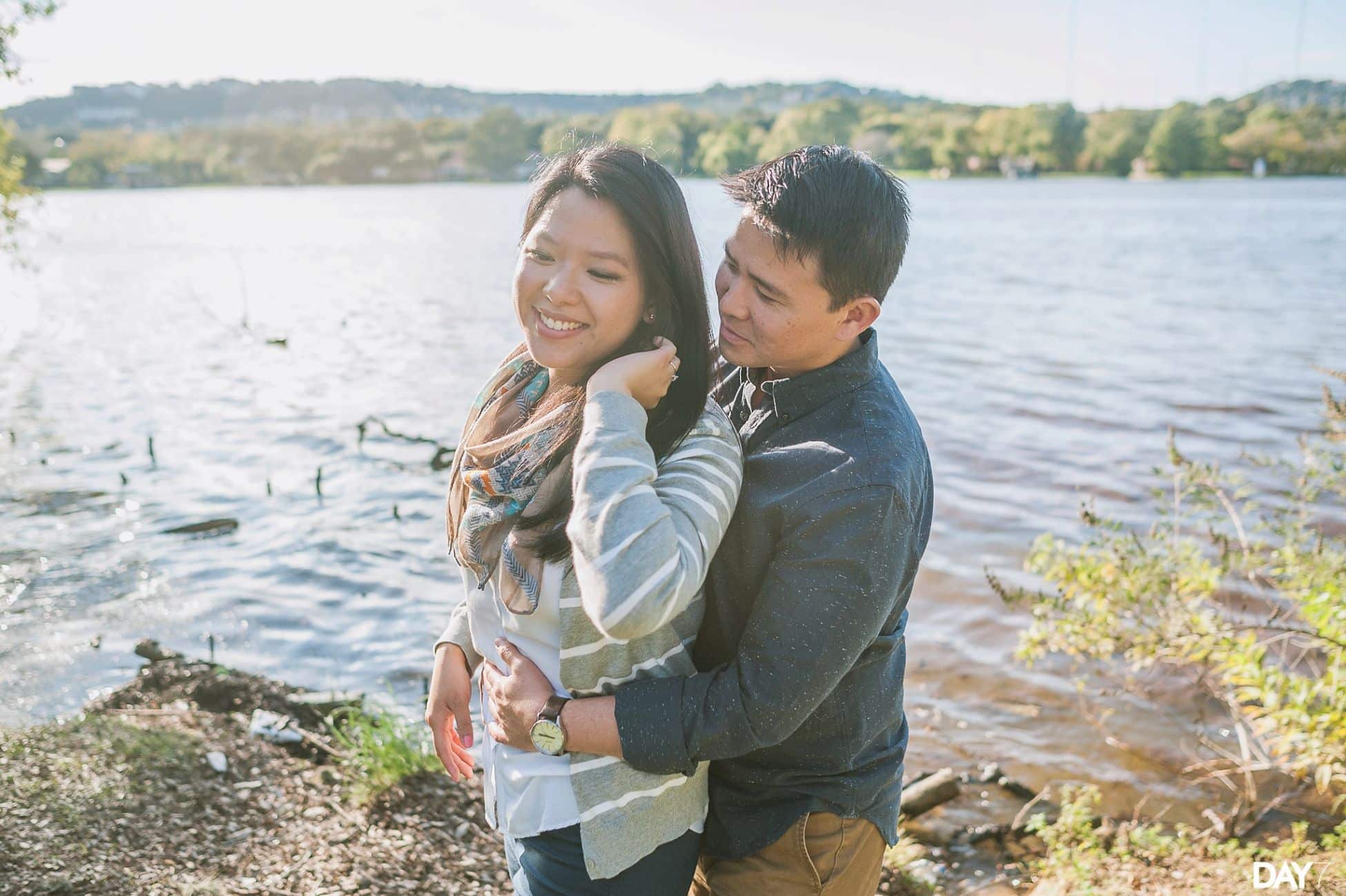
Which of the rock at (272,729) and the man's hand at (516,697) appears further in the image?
the rock at (272,729)

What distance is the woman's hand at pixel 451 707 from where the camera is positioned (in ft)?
8.67

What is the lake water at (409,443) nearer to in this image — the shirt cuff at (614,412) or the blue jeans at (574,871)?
the shirt cuff at (614,412)

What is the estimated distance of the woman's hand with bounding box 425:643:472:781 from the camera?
2.64 metres

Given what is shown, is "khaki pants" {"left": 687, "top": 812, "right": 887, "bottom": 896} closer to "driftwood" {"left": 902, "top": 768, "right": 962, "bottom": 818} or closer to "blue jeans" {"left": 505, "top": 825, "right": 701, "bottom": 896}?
"blue jeans" {"left": 505, "top": 825, "right": 701, "bottom": 896}

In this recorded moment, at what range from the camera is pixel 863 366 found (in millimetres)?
2299

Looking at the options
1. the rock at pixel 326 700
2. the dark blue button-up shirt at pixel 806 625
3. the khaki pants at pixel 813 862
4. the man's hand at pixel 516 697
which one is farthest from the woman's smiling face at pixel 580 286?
the rock at pixel 326 700

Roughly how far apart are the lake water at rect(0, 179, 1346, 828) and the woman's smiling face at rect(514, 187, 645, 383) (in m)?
0.30

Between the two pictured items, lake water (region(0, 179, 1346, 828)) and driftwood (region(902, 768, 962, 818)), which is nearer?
driftwood (region(902, 768, 962, 818))

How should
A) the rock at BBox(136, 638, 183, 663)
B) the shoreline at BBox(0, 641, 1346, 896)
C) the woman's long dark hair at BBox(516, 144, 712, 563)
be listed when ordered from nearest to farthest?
the woman's long dark hair at BBox(516, 144, 712, 563), the shoreline at BBox(0, 641, 1346, 896), the rock at BBox(136, 638, 183, 663)

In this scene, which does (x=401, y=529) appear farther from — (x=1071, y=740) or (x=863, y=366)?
(x=863, y=366)

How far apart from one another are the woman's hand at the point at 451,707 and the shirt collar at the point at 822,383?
1074mm

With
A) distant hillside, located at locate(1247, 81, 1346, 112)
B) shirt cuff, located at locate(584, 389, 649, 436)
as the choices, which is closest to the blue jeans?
shirt cuff, located at locate(584, 389, 649, 436)

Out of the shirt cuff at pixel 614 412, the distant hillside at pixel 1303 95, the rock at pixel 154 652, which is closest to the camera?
the shirt cuff at pixel 614 412

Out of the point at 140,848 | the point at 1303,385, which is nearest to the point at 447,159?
the point at 1303,385
